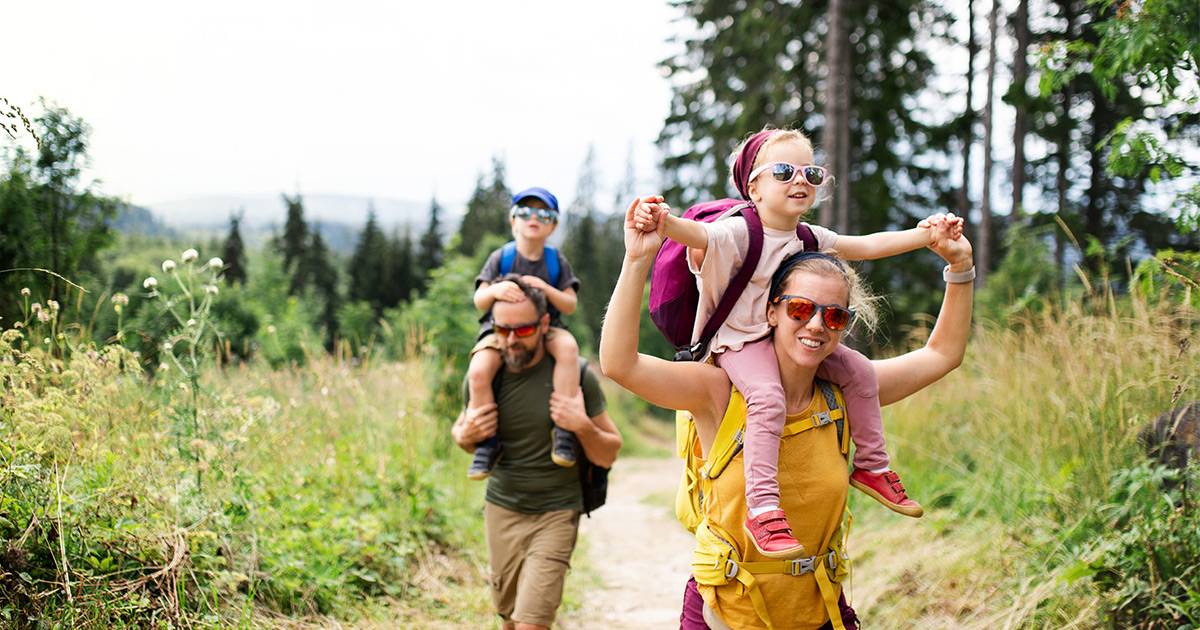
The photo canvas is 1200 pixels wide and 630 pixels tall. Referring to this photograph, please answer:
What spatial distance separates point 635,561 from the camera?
6484 mm

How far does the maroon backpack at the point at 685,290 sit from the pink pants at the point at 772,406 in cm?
13

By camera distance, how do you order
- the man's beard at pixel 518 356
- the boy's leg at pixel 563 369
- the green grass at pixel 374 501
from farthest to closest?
the man's beard at pixel 518 356
the boy's leg at pixel 563 369
the green grass at pixel 374 501

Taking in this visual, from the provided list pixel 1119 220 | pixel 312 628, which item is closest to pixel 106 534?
pixel 312 628

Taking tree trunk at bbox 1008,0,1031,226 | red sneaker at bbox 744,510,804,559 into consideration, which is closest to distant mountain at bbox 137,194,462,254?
red sneaker at bbox 744,510,804,559

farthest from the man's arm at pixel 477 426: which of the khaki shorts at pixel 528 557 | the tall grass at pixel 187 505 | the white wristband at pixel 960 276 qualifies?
the white wristband at pixel 960 276

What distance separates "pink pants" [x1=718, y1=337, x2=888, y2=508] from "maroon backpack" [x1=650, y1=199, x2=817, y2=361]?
126 mm

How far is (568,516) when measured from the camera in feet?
12.1

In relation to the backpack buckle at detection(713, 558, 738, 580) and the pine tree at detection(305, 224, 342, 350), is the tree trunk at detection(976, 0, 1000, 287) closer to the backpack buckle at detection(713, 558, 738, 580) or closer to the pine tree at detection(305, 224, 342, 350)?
the pine tree at detection(305, 224, 342, 350)

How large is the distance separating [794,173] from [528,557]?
2.29 meters

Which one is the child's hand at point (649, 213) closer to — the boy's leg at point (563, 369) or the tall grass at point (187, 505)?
the boy's leg at point (563, 369)

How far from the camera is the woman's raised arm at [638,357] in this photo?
6.27 ft

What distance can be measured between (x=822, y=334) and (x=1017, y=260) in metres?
10.6

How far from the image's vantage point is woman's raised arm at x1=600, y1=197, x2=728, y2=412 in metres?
1.91

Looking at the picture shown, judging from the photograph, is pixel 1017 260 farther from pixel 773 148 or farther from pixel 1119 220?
pixel 773 148
